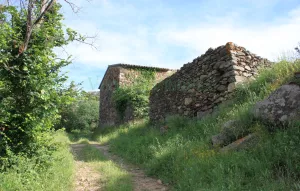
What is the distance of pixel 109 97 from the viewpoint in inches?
770

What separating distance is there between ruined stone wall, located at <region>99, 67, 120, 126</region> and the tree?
478 inches

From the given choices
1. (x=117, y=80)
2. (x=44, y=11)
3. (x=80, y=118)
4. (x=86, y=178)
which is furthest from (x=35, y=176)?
(x=80, y=118)

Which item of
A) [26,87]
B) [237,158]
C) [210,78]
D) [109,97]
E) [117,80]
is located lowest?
[237,158]

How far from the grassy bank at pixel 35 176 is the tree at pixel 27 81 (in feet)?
1.44

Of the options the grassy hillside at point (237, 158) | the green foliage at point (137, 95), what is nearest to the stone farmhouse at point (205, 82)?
the grassy hillside at point (237, 158)

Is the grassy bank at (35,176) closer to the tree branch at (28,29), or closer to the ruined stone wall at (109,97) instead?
the tree branch at (28,29)

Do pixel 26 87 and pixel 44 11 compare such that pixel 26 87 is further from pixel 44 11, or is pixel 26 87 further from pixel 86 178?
pixel 86 178

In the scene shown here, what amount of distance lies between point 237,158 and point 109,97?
646 inches

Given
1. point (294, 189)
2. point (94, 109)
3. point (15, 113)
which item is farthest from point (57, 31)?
Answer: point (94, 109)

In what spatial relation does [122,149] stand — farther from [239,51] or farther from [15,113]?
[239,51]

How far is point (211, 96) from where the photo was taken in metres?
7.35

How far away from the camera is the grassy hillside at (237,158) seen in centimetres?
323

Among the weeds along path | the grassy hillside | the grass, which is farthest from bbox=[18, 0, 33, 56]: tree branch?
the grassy hillside

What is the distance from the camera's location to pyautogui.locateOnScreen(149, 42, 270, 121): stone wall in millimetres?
6859
